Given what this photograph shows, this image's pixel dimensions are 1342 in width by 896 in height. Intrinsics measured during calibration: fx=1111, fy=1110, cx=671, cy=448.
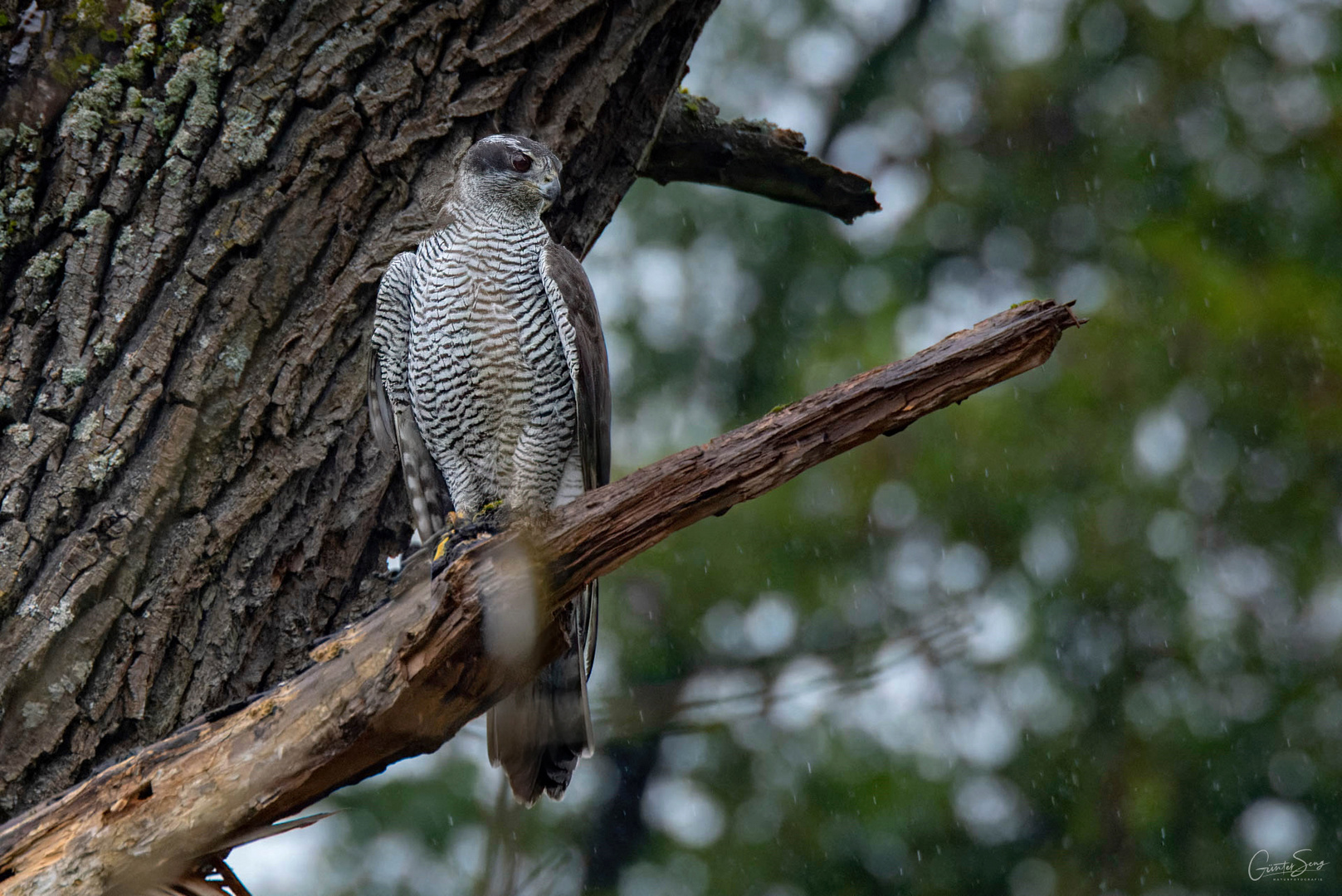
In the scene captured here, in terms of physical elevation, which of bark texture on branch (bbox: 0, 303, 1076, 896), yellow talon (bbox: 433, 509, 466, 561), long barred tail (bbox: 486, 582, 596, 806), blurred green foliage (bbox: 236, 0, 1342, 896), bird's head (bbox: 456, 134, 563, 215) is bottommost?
blurred green foliage (bbox: 236, 0, 1342, 896)

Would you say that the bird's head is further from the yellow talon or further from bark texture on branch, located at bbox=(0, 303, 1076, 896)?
bark texture on branch, located at bbox=(0, 303, 1076, 896)

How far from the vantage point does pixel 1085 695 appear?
5.16 m

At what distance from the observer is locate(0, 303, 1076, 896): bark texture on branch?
1.96 metres

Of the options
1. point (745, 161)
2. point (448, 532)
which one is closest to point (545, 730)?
point (448, 532)

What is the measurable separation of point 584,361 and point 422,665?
4.05 feet

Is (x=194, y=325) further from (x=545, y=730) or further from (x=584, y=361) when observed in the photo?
(x=545, y=730)

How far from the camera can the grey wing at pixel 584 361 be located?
299 cm

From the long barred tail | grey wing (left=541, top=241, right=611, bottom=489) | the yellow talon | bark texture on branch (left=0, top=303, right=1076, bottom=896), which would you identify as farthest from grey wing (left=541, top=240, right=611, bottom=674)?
bark texture on branch (left=0, top=303, right=1076, bottom=896)

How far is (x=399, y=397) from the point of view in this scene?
2998mm

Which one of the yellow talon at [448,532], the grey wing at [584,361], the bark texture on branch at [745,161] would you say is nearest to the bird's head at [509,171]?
the grey wing at [584,361]

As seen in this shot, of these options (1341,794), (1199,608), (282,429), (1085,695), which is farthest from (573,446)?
(1341,794)

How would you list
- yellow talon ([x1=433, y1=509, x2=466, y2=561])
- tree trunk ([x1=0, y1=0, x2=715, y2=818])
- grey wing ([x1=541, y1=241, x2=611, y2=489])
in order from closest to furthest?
tree trunk ([x1=0, y1=0, x2=715, y2=818]) < yellow talon ([x1=433, y1=509, x2=466, y2=561]) < grey wing ([x1=541, y1=241, x2=611, y2=489])

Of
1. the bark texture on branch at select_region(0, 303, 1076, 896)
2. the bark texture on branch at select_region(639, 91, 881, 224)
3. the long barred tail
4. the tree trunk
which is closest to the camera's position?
the bark texture on branch at select_region(0, 303, 1076, 896)

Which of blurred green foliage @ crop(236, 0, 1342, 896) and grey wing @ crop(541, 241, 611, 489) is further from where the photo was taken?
blurred green foliage @ crop(236, 0, 1342, 896)
